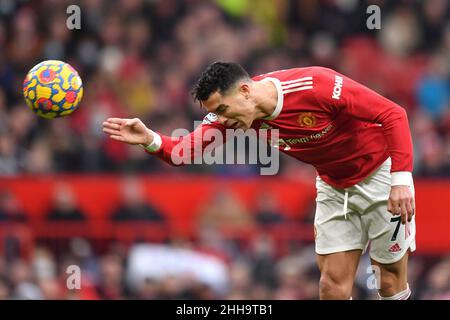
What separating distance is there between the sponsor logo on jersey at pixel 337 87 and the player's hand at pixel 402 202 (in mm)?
732

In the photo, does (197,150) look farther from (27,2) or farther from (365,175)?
(27,2)

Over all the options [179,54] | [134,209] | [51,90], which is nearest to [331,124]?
[51,90]

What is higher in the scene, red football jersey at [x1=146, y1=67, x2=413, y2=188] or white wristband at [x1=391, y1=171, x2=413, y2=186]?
red football jersey at [x1=146, y1=67, x2=413, y2=188]

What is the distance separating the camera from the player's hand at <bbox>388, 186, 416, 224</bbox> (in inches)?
282

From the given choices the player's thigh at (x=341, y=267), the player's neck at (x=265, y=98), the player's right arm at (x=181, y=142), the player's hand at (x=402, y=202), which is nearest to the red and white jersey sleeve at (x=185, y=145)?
the player's right arm at (x=181, y=142)

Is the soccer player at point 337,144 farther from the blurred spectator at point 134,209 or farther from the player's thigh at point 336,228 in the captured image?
the blurred spectator at point 134,209

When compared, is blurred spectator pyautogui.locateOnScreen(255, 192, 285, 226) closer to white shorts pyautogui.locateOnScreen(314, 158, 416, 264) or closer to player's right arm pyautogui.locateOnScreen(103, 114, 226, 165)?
white shorts pyautogui.locateOnScreen(314, 158, 416, 264)

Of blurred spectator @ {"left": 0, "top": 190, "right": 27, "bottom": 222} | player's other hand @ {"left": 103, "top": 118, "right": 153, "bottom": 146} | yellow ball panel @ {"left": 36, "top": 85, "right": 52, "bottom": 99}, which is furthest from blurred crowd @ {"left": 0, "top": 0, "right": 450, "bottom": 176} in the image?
player's other hand @ {"left": 103, "top": 118, "right": 153, "bottom": 146}

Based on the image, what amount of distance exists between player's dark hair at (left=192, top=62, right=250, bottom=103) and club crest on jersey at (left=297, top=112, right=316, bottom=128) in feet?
1.56

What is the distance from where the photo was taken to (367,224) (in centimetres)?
794

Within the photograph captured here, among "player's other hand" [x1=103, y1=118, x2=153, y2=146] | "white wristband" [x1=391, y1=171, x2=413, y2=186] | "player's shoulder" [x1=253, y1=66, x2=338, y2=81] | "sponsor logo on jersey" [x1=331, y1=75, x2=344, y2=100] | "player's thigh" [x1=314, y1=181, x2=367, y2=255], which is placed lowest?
"player's thigh" [x1=314, y1=181, x2=367, y2=255]

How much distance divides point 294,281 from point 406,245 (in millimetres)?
4306

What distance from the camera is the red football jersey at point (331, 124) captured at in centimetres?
736

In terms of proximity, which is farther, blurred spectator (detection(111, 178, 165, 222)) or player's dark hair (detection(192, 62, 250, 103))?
blurred spectator (detection(111, 178, 165, 222))
